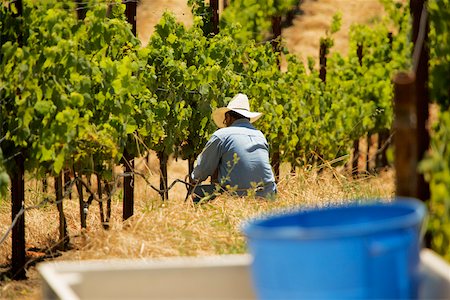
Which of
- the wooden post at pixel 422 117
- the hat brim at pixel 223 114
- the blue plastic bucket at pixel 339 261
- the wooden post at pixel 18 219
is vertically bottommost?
the wooden post at pixel 18 219

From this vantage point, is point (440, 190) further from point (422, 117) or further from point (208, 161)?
point (208, 161)

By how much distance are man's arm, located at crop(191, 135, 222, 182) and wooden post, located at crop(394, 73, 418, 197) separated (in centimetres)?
500

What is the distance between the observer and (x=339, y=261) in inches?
121

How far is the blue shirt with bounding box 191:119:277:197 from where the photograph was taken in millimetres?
8656

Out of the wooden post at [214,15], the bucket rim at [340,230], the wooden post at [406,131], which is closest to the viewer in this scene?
the bucket rim at [340,230]

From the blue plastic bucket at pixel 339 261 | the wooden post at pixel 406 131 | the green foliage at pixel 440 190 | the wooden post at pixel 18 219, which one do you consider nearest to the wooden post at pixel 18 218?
the wooden post at pixel 18 219

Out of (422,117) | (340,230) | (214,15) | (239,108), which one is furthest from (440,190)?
(214,15)

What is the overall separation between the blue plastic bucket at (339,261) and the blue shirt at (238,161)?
17.5 feet

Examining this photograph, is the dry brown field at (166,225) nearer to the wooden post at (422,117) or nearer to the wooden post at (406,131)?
the wooden post at (422,117)

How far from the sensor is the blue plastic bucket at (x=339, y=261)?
3.07 m

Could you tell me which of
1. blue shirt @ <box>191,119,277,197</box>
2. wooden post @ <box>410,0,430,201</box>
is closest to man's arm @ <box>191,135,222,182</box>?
blue shirt @ <box>191,119,277,197</box>

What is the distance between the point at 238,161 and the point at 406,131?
202 inches

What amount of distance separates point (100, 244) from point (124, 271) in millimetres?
3120

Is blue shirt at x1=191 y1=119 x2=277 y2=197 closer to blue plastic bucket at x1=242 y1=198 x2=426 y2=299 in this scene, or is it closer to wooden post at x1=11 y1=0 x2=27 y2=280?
wooden post at x1=11 y1=0 x2=27 y2=280
